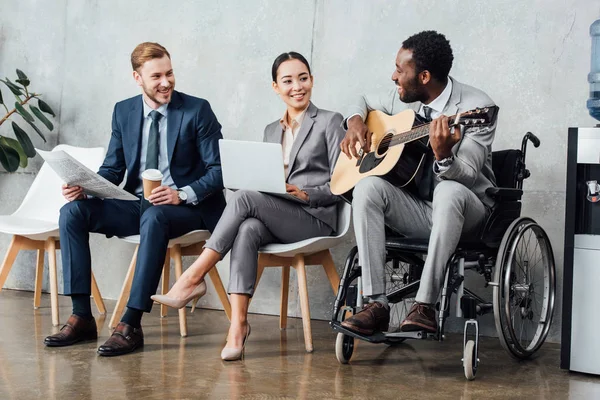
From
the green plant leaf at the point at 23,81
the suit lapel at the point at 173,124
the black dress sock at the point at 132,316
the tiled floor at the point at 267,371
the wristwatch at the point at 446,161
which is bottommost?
the tiled floor at the point at 267,371

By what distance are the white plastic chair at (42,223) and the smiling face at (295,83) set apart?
122cm

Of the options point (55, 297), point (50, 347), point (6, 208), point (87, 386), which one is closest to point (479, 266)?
point (87, 386)

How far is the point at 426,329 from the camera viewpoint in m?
2.85

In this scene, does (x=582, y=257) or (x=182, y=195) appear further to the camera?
(x=182, y=195)

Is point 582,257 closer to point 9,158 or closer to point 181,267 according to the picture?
point 181,267

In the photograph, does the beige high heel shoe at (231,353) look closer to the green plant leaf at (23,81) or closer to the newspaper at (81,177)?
the newspaper at (81,177)

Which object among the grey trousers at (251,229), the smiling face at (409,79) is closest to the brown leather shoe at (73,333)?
the grey trousers at (251,229)

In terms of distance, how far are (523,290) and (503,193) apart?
381 millimetres

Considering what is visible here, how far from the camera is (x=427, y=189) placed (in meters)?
3.21

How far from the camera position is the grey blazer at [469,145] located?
2.97 m

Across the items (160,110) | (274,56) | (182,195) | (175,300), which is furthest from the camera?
(274,56)

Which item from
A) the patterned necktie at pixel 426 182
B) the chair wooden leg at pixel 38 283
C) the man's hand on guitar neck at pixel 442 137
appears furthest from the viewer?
the chair wooden leg at pixel 38 283

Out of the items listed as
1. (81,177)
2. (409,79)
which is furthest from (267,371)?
(409,79)

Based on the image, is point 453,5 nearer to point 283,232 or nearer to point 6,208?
point 283,232
